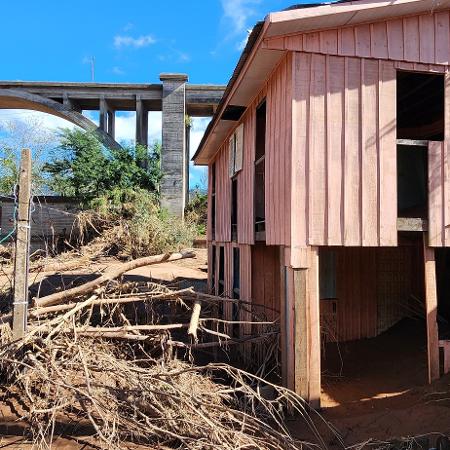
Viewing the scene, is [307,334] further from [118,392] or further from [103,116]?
[103,116]

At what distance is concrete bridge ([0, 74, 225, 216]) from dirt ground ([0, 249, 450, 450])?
15615 millimetres

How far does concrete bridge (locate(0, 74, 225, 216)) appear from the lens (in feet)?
74.4

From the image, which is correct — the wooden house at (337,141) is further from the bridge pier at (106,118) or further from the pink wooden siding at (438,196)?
the bridge pier at (106,118)

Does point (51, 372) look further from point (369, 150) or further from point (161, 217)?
point (161, 217)

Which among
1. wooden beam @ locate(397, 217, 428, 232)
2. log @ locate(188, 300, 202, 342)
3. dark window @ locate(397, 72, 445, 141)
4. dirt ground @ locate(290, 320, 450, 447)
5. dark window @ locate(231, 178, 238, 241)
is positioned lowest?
dirt ground @ locate(290, 320, 450, 447)

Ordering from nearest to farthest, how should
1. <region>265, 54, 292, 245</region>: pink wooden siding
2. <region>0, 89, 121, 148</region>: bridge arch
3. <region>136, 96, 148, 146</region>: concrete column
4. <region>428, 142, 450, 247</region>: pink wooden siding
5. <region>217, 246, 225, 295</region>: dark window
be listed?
1. <region>265, 54, 292, 245</region>: pink wooden siding
2. <region>428, 142, 450, 247</region>: pink wooden siding
3. <region>217, 246, 225, 295</region>: dark window
4. <region>0, 89, 121, 148</region>: bridge arch
5. <region>136, 96, 148, 146</region>: concrete column

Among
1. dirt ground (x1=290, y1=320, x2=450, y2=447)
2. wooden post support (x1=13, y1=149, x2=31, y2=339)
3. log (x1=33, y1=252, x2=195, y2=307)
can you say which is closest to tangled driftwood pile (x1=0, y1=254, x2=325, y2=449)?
log (x1=33, y1=252, x2=195, y2=307)

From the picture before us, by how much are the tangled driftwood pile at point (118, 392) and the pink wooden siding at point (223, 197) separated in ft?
10.9

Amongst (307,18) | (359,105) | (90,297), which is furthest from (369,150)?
(90,297)

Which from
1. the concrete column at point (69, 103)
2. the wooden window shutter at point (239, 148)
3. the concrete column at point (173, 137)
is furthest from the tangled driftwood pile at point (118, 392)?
the concrete column at point (69, 103)

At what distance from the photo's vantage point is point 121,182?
21.3 metres

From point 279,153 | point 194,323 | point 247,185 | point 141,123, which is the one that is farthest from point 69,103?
point 194,323

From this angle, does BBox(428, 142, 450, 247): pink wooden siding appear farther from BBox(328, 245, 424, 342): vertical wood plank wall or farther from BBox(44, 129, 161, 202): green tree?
BBox(44, 129, 161, 202): green tree

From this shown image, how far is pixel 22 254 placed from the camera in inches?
208
